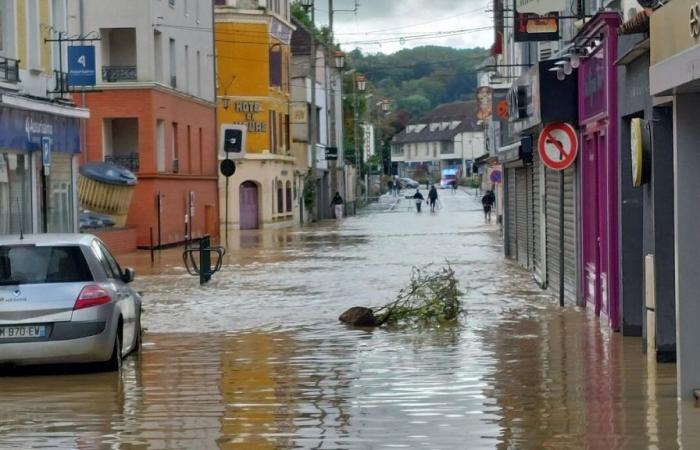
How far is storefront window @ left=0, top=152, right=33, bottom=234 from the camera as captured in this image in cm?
3042

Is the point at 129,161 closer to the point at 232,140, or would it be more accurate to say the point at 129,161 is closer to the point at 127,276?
the point at 232,140

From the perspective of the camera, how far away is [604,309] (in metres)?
19.0

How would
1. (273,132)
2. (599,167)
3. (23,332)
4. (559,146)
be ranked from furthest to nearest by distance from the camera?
(273,132) < (559,146) < (599,167) < (23,332)

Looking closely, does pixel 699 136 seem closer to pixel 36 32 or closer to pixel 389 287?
pixel 389 287

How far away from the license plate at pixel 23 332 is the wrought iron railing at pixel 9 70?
15793 millimetres

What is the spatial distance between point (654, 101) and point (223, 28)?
54.4 m

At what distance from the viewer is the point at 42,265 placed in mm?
14422

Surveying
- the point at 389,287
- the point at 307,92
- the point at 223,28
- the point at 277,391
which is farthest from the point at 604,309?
the point at 307,92

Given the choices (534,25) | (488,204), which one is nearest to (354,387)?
(534,25)

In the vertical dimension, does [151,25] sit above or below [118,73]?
above

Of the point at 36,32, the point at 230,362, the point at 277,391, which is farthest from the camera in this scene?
the point at 36,32

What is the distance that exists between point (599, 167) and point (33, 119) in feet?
52.7

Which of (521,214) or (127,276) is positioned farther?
(521,214)

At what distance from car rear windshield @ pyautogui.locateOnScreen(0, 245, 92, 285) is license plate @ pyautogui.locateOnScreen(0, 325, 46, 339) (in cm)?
46
